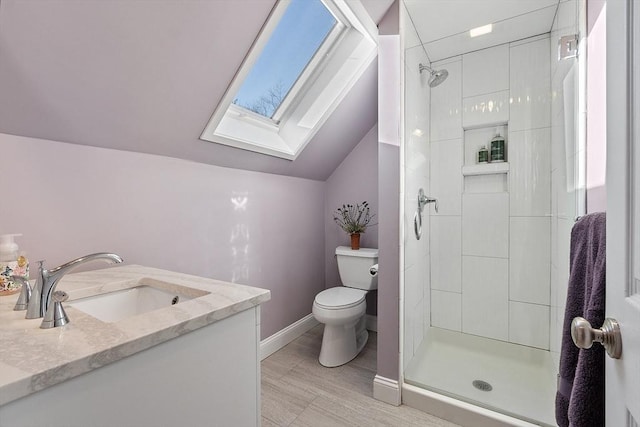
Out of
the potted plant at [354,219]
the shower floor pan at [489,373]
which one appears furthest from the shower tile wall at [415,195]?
the potted plant at [354,219]

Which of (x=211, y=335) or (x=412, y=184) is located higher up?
(x=412, y=184)

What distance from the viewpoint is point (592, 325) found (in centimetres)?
64

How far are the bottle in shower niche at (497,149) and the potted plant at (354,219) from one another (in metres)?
1.06

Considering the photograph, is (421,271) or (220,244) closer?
(220,244)

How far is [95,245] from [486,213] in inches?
96.4

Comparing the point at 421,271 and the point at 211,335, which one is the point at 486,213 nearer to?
the point at 421,271

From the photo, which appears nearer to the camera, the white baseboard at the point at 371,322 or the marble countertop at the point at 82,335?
the marble countertop at the point at 82,335

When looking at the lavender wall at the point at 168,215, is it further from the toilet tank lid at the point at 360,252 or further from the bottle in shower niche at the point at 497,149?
the bottle in shower niche at the point at 497,149

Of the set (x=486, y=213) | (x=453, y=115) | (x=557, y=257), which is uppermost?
(x=453, y=115)

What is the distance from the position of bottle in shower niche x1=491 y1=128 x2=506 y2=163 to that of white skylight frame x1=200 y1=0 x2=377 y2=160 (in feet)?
3.58

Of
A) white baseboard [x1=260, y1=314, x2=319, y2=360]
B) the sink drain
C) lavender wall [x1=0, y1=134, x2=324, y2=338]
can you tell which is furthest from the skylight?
the sink drain

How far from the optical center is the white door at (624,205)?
18.7 inches

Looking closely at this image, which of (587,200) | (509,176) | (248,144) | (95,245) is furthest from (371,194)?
(95,245)

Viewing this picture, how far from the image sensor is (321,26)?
188 cm
